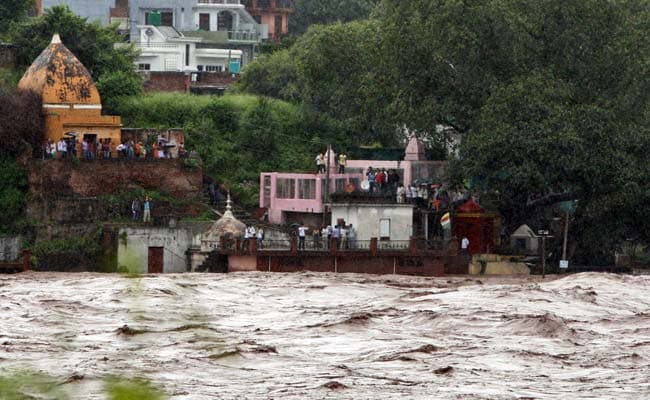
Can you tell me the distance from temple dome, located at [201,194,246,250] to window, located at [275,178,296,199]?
439cm

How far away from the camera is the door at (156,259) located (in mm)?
59947

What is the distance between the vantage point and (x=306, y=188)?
65312 mm

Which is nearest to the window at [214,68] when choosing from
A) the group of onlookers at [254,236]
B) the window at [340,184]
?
the window at [340,184]

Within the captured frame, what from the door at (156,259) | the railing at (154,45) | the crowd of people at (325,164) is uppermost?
the railing at (154,45)

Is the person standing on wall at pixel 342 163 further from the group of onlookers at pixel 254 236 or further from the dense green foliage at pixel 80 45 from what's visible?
the dense green foliage at pixel 80 45

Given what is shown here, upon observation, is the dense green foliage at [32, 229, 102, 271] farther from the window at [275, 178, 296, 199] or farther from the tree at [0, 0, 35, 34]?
the tree at [0, 0, 35, 34]

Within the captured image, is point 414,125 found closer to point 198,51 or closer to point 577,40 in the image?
point 577,40

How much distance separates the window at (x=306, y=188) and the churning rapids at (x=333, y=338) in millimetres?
11441

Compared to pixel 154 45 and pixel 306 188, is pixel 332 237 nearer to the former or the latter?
pixel 306 188

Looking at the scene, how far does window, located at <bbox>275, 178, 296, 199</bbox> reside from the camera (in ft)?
214

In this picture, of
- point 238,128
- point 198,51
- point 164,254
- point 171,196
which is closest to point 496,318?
point 164,254

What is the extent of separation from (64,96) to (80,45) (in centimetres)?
520

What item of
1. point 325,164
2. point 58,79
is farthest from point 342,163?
point 58,79

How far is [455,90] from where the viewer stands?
212ft
